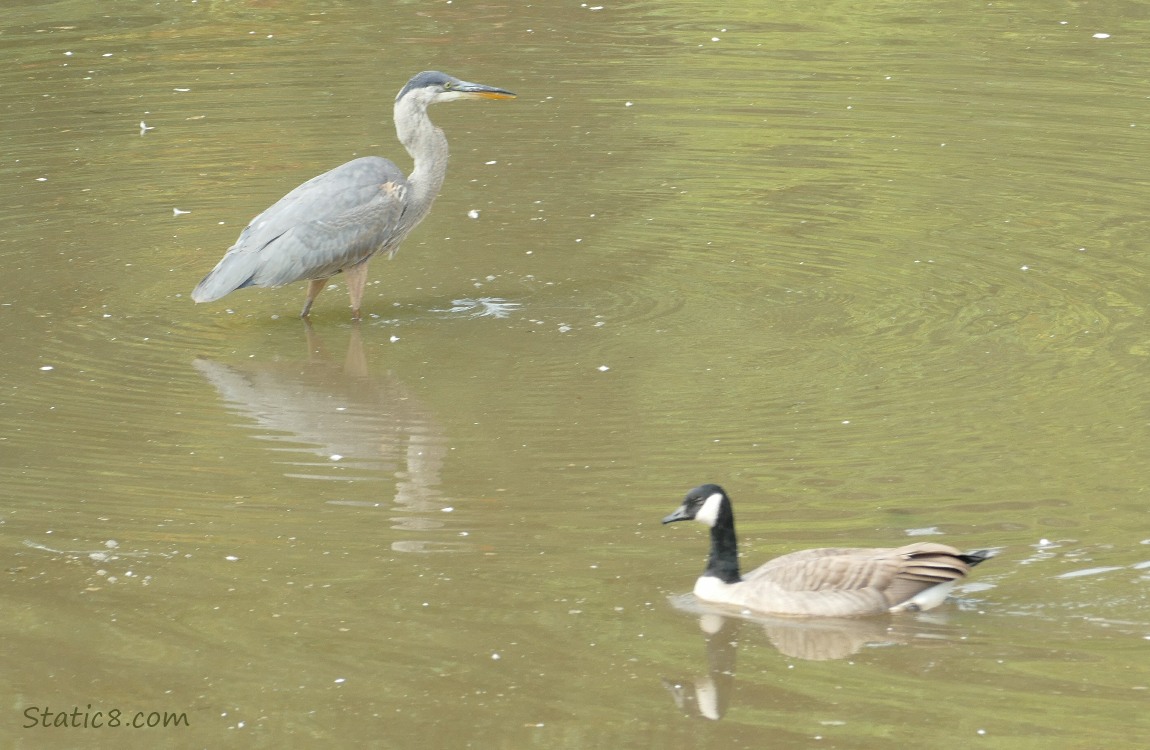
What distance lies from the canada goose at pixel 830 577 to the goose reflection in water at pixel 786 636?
46 millimetres

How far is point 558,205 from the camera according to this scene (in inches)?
563

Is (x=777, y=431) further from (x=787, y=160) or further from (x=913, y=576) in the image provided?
(x=787, y=160)

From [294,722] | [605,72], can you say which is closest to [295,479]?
[294,722]

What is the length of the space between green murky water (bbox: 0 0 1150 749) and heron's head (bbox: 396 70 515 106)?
133 centimetres

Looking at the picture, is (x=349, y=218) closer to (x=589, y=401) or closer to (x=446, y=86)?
Result: (x=446, y=86)

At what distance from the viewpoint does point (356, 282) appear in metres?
12.2

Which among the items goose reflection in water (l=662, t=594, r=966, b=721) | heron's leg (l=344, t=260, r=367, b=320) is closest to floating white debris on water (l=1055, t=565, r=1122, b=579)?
goose reflection in water (l=662, t=594, r=966, b=721)

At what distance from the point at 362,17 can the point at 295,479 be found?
13.2 meters

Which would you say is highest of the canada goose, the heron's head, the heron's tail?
the heron's head

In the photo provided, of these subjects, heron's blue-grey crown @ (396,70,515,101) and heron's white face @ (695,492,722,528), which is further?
heron's blue-grey crown @ (396,70,515,101)

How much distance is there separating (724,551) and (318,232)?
202 inches

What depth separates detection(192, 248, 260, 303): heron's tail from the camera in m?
11.7

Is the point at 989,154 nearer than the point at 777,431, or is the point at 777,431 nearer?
the point at 777,431

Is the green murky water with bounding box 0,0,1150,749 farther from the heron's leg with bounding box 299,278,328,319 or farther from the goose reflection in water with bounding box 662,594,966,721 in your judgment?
the heron's leg with bounding box 299,278,328,319
